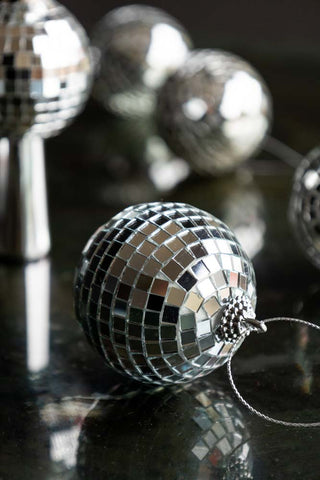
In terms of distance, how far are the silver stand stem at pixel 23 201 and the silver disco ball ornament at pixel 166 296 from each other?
0.27m

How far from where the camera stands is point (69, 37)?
Answer: 0.81m

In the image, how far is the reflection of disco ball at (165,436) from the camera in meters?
0.56

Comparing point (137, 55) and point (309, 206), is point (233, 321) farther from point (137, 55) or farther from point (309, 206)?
point (137, 55)

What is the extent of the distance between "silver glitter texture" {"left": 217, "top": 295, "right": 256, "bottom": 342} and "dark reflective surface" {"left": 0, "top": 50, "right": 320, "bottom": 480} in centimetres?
7

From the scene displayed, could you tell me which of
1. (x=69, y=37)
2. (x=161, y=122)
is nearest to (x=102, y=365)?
(x=69, y=37)

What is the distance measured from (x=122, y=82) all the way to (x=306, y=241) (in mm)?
477

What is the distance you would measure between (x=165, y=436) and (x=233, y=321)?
9 cm

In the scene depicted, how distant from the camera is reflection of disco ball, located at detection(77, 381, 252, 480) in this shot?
563 millimetres

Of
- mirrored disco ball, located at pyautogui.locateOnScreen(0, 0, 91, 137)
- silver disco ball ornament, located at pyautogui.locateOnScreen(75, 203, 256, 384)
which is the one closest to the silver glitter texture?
silver disco ball ornament, located at pyautogui.locateOnScreen(75, 203, 256, 384)

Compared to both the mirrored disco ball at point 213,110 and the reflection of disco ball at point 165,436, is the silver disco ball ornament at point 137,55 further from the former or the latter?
the reflection of disco ball at point 165,436

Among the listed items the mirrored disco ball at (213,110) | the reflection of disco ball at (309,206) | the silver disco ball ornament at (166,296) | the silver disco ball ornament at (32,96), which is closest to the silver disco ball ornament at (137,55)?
the mirrored disco ball at (213,110)

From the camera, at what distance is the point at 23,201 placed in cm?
86

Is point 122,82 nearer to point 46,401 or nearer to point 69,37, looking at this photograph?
point 69,37

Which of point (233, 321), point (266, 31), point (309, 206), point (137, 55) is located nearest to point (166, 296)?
point (233, 321)
